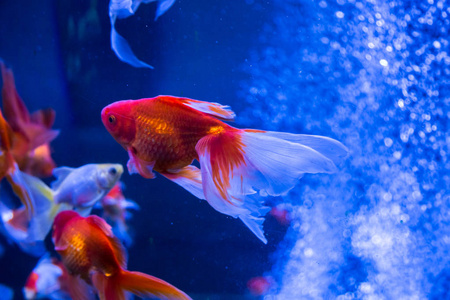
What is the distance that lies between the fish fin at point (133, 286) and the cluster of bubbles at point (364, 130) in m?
0.60

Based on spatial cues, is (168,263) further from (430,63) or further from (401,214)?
(430,63)

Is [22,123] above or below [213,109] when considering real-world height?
below

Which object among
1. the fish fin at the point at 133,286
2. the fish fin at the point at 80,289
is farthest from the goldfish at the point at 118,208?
the fish fin at the point at 133,286

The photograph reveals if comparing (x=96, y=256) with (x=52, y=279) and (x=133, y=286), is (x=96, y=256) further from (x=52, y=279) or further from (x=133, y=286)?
(x=52, y=279)

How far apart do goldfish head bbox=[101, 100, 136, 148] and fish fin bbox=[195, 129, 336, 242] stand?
130 millimetres

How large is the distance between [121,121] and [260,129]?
0.46 metres

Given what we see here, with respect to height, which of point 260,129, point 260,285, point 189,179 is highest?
point 189,179

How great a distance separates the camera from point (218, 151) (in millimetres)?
623

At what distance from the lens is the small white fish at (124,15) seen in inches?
44.0

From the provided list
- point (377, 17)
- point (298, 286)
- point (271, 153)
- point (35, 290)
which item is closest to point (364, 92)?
point (377, 17)

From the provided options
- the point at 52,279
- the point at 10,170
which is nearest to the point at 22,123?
the point at 10,170

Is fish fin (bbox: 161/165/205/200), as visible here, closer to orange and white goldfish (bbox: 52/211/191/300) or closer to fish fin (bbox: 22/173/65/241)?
orange and white goldfish (bbox: 52/211/191/300)

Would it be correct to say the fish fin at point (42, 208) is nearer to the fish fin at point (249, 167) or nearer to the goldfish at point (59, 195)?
the goldfish at point (59, 195)

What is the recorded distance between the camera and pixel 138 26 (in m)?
1.28
